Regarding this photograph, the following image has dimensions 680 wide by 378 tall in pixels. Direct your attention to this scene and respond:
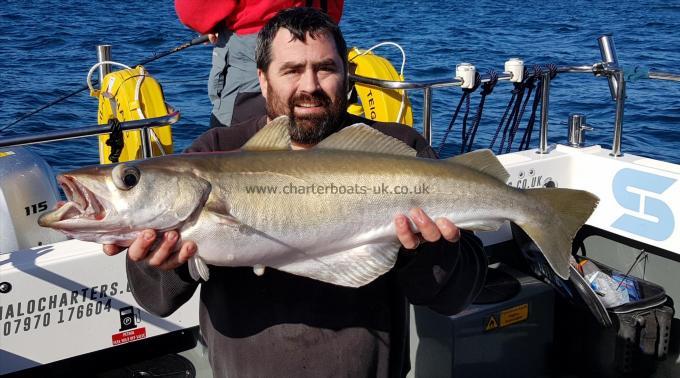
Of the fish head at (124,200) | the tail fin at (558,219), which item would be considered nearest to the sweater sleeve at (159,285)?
the fish head at (124,200)

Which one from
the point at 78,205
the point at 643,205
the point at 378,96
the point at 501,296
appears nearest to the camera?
the point at 78,205

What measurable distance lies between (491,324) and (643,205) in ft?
4.13

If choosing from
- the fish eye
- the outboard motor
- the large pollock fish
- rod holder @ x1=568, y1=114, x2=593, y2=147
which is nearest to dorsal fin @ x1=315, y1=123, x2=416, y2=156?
the large pollock fish

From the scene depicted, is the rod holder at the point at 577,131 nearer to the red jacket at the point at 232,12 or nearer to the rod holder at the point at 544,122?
the rod holder at the point at 544,122

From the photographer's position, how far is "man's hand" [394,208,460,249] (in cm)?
229

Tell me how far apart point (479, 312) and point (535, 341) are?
53cm

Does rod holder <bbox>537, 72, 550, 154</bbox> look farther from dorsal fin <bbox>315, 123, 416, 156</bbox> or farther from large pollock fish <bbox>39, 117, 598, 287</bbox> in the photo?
dorsal fin <bbox>315, 123, 416, 156</bbox>

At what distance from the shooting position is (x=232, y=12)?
4.35m

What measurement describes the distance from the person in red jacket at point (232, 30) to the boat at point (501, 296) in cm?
64

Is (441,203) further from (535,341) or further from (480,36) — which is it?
(480,36)

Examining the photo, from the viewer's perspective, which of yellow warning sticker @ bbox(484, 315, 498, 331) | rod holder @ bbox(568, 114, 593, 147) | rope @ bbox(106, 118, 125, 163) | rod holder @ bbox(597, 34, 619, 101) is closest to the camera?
rope @ bbox(106, 118, 125, 163)

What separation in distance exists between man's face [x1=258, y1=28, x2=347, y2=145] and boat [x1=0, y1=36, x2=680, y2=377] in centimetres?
117

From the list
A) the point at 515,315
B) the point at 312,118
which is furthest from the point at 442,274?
the point at 515,315

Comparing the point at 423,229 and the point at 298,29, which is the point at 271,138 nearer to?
the point at 298,29
